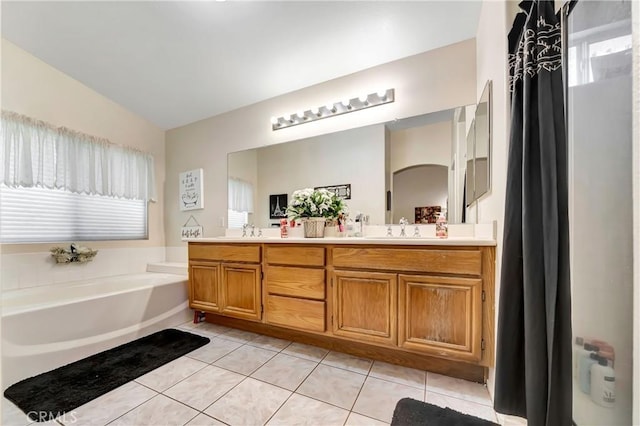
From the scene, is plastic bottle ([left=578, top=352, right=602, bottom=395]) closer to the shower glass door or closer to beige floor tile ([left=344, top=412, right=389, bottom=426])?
the shower glass door

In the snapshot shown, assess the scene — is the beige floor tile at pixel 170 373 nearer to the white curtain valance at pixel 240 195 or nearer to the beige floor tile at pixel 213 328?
the beige floor tile at pixel 213 328

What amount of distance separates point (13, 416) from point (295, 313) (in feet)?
5.12

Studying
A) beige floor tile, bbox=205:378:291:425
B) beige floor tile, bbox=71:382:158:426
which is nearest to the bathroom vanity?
beige floor tile, bbox=205:378:291:425

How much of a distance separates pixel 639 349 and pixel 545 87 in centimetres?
91

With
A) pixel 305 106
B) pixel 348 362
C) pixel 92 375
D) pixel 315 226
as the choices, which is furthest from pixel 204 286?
pixel 305 106

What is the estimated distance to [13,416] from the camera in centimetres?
147

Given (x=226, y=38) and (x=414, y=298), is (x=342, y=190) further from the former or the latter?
(x=226, y=38)

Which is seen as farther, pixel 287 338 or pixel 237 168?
pixel 237 168

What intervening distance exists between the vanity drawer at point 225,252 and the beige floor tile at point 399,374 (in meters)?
1.17

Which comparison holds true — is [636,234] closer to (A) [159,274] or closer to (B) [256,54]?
(B) [256,54]

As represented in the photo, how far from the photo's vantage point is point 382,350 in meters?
2.00

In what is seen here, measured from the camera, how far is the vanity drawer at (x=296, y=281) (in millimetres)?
2018

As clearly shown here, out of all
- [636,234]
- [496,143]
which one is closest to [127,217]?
[496,143]

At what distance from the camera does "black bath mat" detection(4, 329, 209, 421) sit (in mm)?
1554
